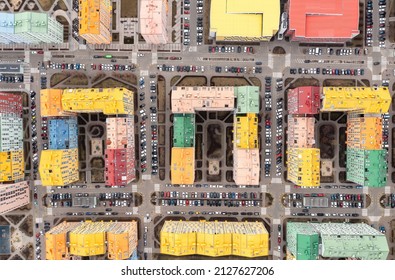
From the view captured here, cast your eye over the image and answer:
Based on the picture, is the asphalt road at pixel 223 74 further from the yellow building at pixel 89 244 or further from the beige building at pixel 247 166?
the yellow building at pixel 89 244

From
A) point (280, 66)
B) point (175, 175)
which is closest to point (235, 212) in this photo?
point (175, 175)

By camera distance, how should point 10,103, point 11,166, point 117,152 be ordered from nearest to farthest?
point 117,152 < point 11,166 < point 10,103

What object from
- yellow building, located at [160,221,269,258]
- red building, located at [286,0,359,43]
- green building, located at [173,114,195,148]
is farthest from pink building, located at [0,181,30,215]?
red building, located at [286,0,359,43]

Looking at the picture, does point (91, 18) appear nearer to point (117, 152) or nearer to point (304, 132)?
point (117, 152)

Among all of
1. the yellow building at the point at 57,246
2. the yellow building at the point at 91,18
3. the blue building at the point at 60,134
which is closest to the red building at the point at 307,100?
the yellow building at the point at 91,18

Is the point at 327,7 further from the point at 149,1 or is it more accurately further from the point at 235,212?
the point at 235,212

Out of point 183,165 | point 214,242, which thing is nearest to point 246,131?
point 183,165

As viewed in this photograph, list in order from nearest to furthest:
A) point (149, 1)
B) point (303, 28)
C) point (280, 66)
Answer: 1. point (149, 1)
2. point (303, 28)
3. point (280, 66)
